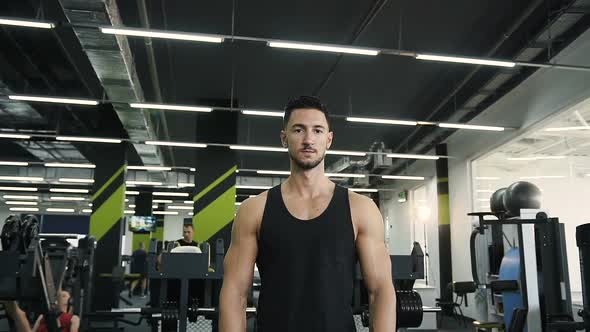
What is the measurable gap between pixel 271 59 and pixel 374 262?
6.52 metres

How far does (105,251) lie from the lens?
888 centimetres

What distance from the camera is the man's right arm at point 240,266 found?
4.02ft

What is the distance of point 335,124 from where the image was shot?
10414mm

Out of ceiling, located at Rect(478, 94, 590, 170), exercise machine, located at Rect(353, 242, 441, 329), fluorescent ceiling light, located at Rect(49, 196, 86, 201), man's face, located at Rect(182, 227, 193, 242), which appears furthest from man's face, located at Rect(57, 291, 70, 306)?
fluorescent ceiling light, located at Rect(49, 196, 86, 201)

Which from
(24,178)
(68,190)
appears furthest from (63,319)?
(68,190)

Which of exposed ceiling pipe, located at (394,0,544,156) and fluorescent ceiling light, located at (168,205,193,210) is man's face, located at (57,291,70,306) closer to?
exposed ceiling pipe, located at (394,0,544,156)

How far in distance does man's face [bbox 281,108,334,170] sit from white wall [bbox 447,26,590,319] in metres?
5.79

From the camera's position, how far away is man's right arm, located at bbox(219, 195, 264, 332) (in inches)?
48.2

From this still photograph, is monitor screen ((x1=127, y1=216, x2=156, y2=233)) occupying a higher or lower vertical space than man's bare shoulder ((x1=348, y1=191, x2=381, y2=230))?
higher

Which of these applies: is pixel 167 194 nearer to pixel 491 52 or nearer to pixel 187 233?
pixel 187 233

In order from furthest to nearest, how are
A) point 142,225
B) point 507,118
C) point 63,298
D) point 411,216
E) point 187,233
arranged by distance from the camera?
1. point 142,225
2. point 411,216
3. point 507,118
4. point 187,233
5. point 63,298

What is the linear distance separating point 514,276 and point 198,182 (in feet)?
16.9

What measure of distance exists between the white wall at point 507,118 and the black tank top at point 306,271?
5.87 metres

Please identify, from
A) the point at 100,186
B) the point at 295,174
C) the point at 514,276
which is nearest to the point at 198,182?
the point at 100,186
